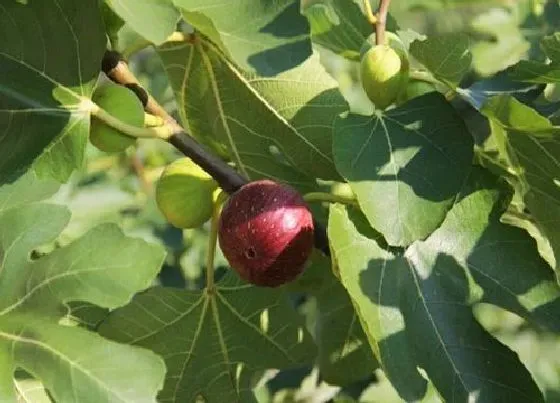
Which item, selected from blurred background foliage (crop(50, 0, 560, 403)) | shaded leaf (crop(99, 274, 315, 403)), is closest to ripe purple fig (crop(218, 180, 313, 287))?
shaded leaf (crop(99, 274, 315, 403))

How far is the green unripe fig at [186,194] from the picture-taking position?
1.27 metres

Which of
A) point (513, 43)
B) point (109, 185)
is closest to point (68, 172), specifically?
point (109, 185)

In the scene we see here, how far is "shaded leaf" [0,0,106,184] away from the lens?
114 cm

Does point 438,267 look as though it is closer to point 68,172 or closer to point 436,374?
point 436,374

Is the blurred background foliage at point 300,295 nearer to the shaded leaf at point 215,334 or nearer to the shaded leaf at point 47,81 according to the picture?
the shaded leaf at point 215,334

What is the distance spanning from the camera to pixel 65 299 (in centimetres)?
114

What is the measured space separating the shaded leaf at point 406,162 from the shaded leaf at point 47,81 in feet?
0.87

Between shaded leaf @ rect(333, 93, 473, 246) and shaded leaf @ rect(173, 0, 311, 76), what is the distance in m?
0.13

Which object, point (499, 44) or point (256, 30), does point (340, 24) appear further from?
point (499, 44)

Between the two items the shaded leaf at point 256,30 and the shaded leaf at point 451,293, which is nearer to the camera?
the shaded leaf at point 256,30

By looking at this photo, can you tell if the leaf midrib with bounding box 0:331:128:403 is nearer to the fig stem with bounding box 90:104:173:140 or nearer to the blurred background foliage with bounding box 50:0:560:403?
the fig stem with bounding box 90:104:173:140

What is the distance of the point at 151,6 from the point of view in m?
1.05

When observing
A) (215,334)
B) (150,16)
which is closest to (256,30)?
(150,16)

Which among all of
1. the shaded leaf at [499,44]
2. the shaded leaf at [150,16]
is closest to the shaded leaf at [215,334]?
the shaded leaf at [150,16]
